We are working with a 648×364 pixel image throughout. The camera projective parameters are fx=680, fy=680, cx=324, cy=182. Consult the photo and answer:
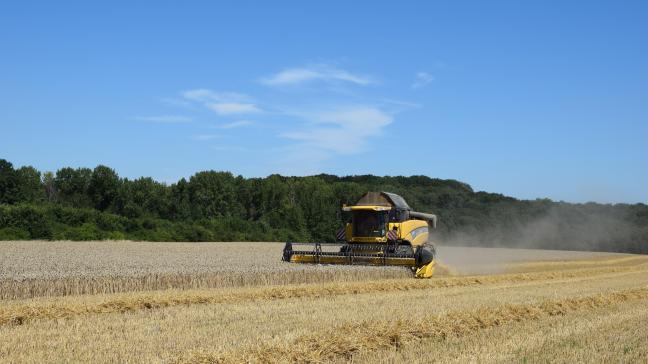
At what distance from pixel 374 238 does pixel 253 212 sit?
5296 cm

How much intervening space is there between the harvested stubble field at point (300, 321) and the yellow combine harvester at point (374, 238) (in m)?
4.34

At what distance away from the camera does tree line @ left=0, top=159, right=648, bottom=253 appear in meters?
50.3

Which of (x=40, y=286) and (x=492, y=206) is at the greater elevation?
(x=492, y=206)

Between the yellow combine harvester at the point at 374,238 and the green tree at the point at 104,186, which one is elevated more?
the green tree at the point at 104,186

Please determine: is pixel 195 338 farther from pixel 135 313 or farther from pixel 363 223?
pixel 363 223

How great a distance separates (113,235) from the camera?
48031 mm

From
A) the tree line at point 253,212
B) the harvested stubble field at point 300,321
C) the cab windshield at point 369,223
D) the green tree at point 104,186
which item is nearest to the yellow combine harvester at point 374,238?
the cab windshield at point 369,223

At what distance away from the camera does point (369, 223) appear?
82.1ft

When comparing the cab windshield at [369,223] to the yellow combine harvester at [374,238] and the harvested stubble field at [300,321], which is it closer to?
the yellow combine harvester at [374,238]

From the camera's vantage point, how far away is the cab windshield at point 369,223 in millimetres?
24719

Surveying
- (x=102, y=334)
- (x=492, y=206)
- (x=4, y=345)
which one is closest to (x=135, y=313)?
(x=102, y=334)

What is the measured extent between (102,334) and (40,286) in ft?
20.9

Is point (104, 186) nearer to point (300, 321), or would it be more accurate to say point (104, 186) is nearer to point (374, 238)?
point (374, 238)

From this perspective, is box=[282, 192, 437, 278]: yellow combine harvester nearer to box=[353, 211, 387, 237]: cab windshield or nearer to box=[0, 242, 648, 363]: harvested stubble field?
box=[353, 211, 387, 237]: cab windshield
